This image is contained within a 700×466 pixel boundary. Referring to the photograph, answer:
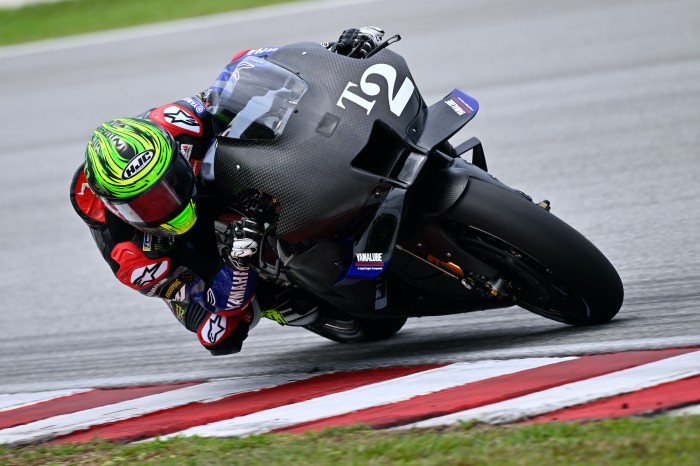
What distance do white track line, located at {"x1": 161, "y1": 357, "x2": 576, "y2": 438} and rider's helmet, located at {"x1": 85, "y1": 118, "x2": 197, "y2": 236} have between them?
84cm

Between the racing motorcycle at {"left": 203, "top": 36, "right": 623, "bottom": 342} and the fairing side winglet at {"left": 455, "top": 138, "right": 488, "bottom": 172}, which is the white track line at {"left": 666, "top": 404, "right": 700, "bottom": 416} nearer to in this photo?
the racing motorcycle at {"left": 203, "top": 36, "right": 623, "bottom": 342}

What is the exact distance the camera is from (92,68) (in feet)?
43.0

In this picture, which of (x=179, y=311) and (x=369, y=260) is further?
(x=179, y=311)

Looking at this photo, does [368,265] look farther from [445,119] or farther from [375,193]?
[445,119]

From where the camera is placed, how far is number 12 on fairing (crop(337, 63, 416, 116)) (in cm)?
427

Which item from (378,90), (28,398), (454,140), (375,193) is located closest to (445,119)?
(378,90)

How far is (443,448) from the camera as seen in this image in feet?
11.5

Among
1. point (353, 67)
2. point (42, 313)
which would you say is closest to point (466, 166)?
point (353, 67)

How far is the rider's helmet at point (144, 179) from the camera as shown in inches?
170

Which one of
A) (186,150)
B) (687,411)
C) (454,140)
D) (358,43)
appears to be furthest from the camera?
(454,140)

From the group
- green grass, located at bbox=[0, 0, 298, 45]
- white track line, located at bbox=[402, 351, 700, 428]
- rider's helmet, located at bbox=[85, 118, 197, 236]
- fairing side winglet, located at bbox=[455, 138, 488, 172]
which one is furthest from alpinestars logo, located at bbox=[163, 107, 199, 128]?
green grass, located at bbox=[0, 0, 298, 45]

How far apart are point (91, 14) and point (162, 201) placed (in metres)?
11.9

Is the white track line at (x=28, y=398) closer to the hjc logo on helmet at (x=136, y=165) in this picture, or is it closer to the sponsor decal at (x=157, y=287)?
the sponsor decal at (x=157, y=287)

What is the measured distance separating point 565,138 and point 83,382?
4.17 metres
